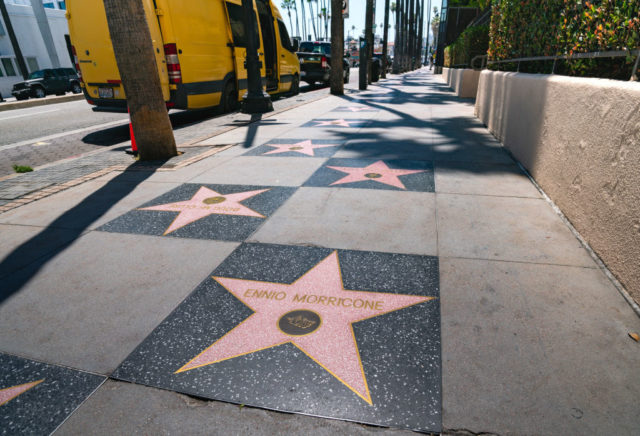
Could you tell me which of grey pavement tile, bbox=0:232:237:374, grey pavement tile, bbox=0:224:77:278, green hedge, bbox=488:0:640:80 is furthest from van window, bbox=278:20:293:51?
grey pavement tile, bbox=0:232:237:374

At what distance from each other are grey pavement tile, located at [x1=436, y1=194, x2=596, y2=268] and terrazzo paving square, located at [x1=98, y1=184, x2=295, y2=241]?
5.25 feet

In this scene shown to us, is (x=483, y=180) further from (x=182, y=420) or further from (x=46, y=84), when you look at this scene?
(x=46, y=84)

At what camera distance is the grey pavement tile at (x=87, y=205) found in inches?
136

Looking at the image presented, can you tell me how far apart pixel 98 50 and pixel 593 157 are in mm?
8713

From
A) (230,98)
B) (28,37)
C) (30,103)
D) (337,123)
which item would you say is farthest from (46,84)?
(337,123)

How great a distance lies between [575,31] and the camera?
11.6 feet

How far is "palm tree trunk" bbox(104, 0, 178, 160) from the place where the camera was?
4.58 metres

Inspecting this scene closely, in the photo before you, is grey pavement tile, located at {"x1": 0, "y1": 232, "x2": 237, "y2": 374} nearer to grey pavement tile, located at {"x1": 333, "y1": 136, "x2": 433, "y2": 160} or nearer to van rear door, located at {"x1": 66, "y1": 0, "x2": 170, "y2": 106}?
grey pavement tile, located at {"x1": 333, "y1": 136, "x2": 433, "y2": 160}

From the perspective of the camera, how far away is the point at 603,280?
2303 millimetres

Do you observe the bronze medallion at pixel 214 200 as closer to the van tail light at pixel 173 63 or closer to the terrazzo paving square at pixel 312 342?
the terrazzo paving square at pixel 312 342

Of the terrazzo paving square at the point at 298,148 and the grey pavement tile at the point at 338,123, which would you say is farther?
the grey pavement tile at the point at 338,123

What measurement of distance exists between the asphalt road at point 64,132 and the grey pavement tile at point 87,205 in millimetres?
2342

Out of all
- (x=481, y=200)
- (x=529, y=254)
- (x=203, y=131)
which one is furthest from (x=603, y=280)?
(x=203, y=131)

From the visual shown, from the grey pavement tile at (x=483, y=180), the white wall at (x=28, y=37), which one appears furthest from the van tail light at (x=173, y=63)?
the white wall at (x=28, y=37)
